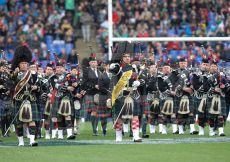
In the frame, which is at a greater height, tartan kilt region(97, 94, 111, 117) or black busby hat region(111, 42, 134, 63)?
black busby hat region(111, 42, 134, 63)

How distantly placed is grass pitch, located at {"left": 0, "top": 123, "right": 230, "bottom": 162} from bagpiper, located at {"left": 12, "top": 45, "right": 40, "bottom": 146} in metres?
0.49

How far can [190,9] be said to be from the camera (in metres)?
29.8

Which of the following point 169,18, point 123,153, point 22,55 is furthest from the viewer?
point 169,18

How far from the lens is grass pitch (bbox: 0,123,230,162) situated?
1600 cm

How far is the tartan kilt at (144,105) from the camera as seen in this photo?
67.7ft

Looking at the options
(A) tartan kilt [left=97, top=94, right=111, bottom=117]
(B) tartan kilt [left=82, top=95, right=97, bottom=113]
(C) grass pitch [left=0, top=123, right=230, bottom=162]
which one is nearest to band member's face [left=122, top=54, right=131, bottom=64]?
(C) grass pitch [left=0, top=123, right=230, bottom=162]

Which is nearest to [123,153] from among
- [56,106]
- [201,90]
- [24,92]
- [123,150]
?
[123,150]

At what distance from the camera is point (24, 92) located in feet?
61.2

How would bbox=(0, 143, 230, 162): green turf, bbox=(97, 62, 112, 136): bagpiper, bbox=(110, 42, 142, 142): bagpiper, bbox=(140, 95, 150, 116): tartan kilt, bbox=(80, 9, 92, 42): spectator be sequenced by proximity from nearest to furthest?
bbox=(0, 143, 230, 162): green turf < bbox=(110, 42, 142, 142): bagpiper < bbox=(140, 95, 150, 116): tartan kilt < bbox=(97, 62, 112, 136): bagpiper < bbox=(80, 9, 92, 42): spectator

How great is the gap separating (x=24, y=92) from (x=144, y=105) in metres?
3.55

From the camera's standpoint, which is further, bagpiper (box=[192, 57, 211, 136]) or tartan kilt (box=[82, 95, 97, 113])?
tartan kilt (box=[82, 95, 97, 113])

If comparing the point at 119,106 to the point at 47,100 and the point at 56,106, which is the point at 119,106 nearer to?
the point at 56,106

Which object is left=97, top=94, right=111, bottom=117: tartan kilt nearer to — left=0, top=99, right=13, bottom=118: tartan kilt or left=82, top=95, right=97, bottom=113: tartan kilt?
left=82, top=95, right=97, bottom=113: tartan kilt

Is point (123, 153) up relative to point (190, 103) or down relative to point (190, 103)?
down
